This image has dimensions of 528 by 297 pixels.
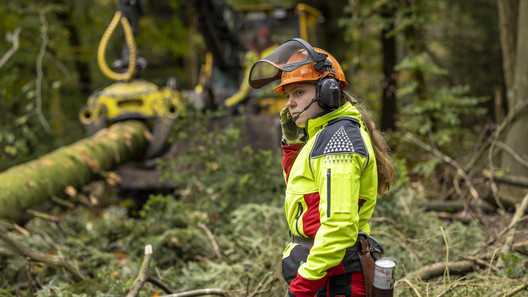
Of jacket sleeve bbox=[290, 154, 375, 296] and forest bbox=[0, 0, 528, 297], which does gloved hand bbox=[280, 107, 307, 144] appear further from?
forest bbox=[0, 0, 528, 297]

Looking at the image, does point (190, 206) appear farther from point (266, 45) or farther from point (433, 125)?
point (266, 45)

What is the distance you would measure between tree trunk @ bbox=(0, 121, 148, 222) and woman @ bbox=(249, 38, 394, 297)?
2.93 metres

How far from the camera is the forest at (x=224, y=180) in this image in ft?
12.3

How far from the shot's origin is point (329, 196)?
200 cm

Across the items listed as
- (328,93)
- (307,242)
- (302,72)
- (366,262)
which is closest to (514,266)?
(366,262)

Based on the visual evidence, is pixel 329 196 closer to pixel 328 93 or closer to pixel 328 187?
pixel 328 187

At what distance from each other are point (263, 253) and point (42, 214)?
2220 millimetres

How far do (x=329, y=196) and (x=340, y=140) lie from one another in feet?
0.88

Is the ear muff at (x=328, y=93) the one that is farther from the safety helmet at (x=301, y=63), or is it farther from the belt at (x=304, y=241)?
the belt at (x=304, y=241)

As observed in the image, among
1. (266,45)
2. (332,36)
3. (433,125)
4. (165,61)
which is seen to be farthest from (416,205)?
(165,61)

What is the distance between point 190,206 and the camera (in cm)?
554

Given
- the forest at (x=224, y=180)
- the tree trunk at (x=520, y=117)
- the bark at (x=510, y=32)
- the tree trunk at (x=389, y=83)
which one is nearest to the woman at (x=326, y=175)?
the forest at (x=224, y=180)

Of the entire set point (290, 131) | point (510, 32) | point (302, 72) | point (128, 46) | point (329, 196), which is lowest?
point (329, 196)

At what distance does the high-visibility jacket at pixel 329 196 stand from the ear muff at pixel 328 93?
76 millimetres
